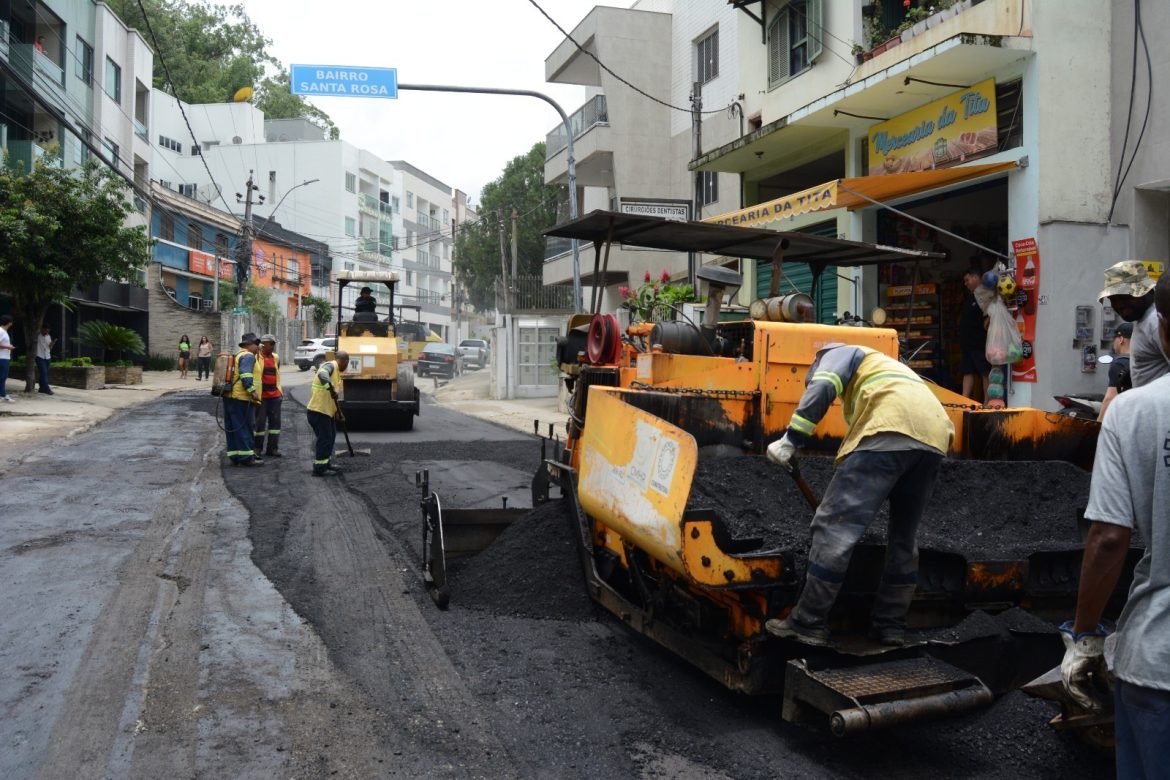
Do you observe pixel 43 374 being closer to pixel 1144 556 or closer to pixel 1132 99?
pixel 1132 99

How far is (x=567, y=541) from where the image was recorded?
5.85 meters

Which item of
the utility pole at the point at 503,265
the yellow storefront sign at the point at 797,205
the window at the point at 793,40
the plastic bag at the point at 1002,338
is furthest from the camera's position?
the utility pole at the point at 503,265

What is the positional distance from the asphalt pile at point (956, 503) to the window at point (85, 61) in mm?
30420

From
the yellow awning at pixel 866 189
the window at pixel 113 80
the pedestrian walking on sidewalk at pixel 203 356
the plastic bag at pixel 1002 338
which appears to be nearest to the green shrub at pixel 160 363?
the pedestrian walking on sidewalk at pixel 203 356

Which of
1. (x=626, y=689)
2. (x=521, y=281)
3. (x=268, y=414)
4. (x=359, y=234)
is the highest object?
(x=359, y=234)

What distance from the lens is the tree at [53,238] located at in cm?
1795

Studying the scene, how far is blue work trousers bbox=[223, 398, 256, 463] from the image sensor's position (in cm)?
1120

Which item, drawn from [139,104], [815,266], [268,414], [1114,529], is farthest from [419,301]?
[1114,529]

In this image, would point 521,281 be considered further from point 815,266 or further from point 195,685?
point 195,685

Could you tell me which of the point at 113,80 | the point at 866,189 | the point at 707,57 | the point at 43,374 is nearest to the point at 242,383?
the point at 866,189

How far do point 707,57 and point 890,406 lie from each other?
20.5 metres

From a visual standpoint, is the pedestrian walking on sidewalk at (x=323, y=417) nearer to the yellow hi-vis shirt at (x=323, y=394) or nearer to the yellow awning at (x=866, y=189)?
the yellow hi-vis shirt at (x=323, y=394)

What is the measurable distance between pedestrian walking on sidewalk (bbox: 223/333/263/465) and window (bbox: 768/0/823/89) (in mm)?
9011

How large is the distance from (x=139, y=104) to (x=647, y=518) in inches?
1467
